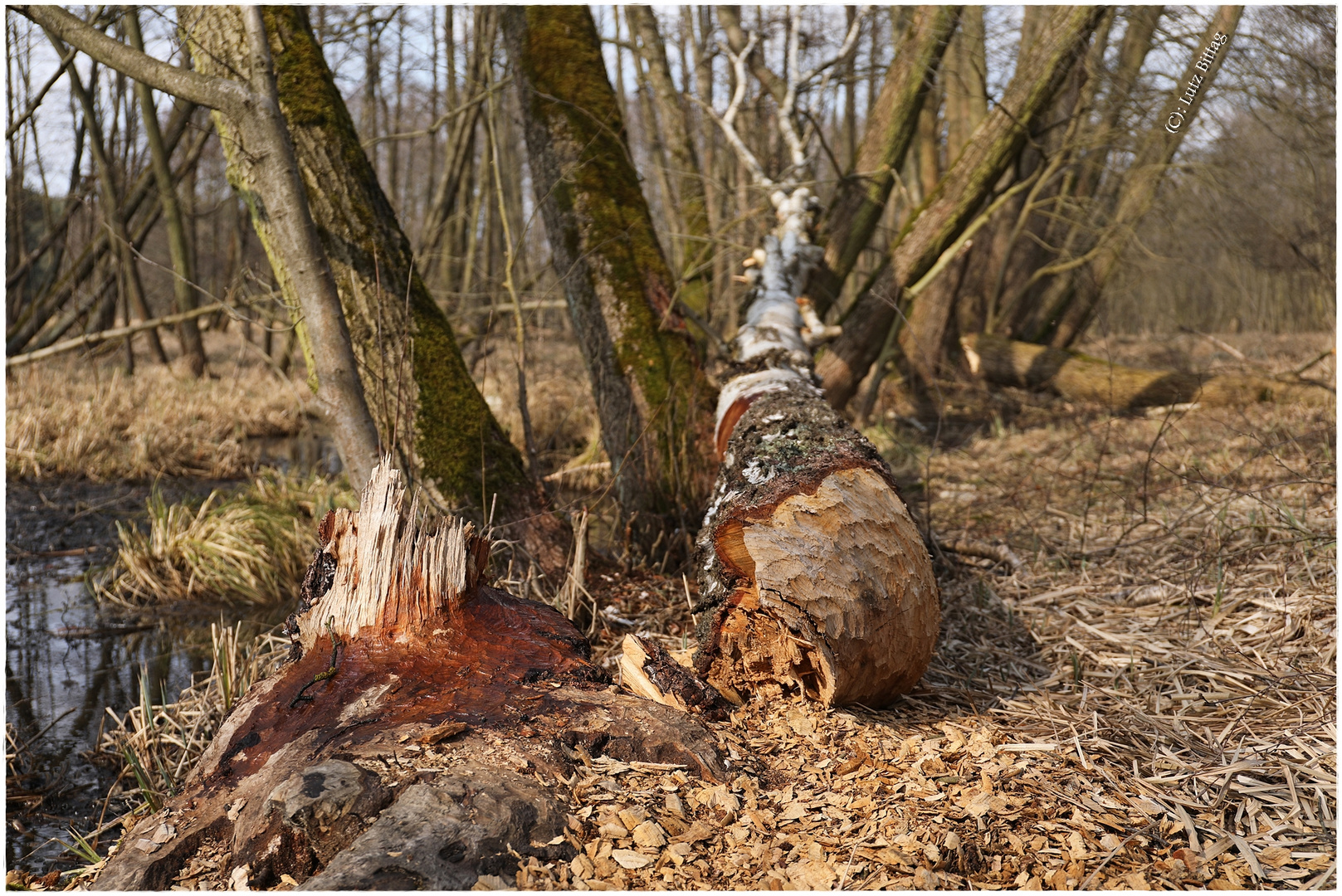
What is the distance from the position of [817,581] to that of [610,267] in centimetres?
244

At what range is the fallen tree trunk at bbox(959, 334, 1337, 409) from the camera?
8.05 m

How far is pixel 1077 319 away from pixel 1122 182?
236cm

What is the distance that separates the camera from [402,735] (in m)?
1.96

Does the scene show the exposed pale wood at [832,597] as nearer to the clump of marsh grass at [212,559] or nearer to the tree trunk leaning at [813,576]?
the tree trunk leaning at [813,576]

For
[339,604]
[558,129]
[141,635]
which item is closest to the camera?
[339,604]

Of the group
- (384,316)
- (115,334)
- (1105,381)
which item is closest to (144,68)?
(384,316)

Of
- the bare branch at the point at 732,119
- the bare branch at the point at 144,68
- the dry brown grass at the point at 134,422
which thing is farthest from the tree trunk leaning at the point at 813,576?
the dry brown grass at the point at 134,422

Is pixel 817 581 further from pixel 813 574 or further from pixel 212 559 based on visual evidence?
pixel 212 559

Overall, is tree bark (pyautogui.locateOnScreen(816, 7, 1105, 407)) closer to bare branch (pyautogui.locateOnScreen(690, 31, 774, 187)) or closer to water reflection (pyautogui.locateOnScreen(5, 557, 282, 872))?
bare branch (pyautogui.locateOnScreen(690, 31, 774, 187))

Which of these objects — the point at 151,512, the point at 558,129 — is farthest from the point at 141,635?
the point at 558,129

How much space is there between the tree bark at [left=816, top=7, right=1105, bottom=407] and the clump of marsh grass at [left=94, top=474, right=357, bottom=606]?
414 cm

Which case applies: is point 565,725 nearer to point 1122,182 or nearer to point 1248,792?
point 1248,792

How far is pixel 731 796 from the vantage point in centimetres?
190

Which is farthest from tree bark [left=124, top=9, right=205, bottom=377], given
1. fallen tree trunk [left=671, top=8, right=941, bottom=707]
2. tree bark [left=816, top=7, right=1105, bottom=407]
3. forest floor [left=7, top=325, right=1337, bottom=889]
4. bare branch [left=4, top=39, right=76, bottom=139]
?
fallen tree trunk [left=671, top=8, right=941, bottom=707]
